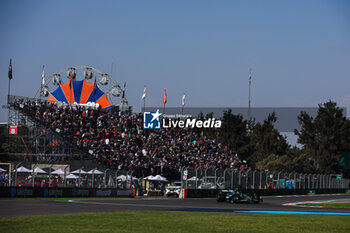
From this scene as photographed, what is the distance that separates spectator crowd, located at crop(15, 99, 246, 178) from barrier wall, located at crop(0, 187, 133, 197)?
1137 cm

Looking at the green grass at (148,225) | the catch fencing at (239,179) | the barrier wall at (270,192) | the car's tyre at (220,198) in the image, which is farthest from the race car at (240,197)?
the green grass at (148,225)

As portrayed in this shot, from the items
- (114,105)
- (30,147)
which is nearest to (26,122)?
(30,147)

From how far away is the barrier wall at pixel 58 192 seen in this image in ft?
125

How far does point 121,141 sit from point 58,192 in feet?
78.4

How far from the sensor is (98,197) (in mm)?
45031

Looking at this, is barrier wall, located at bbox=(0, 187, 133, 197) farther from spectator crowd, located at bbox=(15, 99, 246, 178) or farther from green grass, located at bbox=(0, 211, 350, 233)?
green grass, located at bbox=(0, 211, 350, 233)

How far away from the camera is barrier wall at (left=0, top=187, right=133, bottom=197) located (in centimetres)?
3803

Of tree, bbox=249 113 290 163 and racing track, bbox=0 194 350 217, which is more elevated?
tree, bbox=249 113 290 163

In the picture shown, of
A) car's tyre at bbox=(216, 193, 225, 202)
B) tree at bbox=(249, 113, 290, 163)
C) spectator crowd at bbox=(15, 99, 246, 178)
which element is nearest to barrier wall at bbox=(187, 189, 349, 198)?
car's tyre at bbox=(216, 193, 225, 202)

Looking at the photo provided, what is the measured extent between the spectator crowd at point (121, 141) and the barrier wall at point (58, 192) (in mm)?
11365

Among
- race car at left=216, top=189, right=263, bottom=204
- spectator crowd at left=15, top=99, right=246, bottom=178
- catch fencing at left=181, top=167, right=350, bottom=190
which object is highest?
spectator crowd at left=15, top=99, right=246, bottom=178

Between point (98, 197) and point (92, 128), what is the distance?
2099 cm

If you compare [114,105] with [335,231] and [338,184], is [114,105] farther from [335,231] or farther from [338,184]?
[335,231]

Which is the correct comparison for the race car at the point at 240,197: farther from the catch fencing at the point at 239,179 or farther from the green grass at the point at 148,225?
the green grass at the point at 148,225
